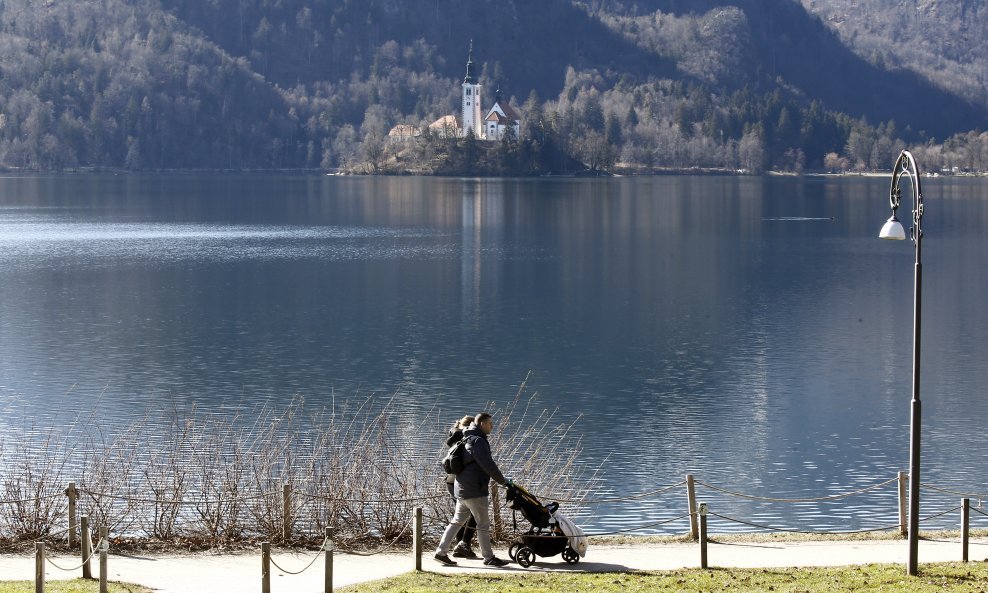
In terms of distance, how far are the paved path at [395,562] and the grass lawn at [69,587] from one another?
36cm

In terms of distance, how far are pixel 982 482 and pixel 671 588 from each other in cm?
1520

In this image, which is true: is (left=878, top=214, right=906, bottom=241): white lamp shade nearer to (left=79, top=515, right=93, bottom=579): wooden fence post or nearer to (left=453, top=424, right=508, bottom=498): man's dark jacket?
(left=453, top=424, right=508, bottom=498): man's dark jacket

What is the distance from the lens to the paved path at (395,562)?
16.4 metres

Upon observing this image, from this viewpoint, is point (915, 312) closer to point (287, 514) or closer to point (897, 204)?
point (897, 204)

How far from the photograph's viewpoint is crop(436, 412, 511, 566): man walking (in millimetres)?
16469

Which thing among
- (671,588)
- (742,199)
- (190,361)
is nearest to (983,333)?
(190,361)

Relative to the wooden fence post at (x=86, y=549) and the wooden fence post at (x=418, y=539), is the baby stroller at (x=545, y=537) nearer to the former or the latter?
the wooden fence post at (x=418, y=539)

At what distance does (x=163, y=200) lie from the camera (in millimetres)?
150625

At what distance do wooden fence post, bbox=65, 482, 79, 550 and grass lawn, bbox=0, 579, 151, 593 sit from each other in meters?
1.54

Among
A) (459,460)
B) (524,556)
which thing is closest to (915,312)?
(524,556)

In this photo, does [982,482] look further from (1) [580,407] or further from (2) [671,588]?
(2) [671,588]

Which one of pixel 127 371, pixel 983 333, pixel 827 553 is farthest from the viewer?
pixel 983 333

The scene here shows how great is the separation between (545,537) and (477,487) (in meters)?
1.20

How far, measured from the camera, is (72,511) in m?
17.5
